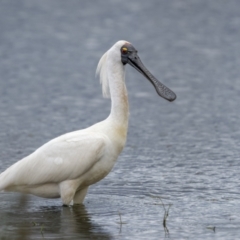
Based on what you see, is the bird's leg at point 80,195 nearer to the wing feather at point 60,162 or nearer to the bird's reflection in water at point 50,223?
the bird's reflection in water at point 50,223

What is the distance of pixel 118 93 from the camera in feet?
34.7

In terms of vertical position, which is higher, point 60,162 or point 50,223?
point 60,162

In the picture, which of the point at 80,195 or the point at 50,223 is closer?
the point at 50,223

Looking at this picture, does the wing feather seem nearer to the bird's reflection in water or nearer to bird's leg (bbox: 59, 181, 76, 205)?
bird's leg (bbox: 59, 181, 76, 205)

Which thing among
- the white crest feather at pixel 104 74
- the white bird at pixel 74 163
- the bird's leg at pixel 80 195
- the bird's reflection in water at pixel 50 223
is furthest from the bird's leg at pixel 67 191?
the white crest feather at pixel 104 74

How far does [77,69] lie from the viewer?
823 inches

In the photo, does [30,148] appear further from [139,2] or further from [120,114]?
[139,2]

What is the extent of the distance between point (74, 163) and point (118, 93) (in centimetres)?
96

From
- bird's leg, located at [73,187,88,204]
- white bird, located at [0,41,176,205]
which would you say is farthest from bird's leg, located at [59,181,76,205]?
bird's leg, located at [73,187,88,204]

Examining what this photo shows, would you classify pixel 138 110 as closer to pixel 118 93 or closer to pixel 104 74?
pixel 104 74

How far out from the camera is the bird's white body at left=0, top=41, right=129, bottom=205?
1020 centimetres

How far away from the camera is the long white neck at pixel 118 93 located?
10.5 m

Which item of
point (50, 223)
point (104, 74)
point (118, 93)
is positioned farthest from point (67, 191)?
point (104, 74)

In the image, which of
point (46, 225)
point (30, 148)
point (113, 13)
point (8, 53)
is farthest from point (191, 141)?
point (113, 13)
